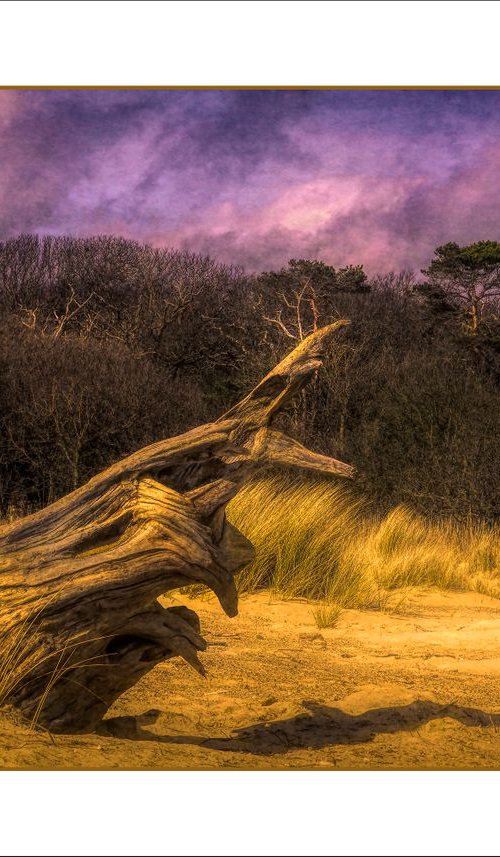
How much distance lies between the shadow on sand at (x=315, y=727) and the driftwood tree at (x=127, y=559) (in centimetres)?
31

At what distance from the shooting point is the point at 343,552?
25.1 feet

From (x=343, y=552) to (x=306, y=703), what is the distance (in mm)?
2947

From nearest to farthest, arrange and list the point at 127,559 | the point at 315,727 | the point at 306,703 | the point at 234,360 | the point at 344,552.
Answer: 1. the point at 127,559
2. the point at 315,727
3. the point at 306,703
4. the point at 344,552
5. the point at 234,360

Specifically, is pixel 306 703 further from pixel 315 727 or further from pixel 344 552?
pixel 344 552

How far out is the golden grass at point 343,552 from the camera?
7.16m

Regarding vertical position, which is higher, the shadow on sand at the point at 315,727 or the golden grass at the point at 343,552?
the golden grass at the point at 343,552

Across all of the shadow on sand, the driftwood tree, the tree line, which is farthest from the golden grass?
the driftwood tree

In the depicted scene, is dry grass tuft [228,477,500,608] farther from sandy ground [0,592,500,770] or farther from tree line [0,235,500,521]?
tree line [0,235,500,521]

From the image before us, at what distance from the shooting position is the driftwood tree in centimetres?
379

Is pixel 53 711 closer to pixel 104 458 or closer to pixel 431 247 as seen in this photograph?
pixel 104 458

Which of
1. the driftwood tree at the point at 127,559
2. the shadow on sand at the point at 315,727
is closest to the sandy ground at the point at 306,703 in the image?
the shadow on sand at the point at 315,727

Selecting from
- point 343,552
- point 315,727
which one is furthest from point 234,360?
point 315,727

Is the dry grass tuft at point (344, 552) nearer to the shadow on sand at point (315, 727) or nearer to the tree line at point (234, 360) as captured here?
the tree line at point (234, 360)
